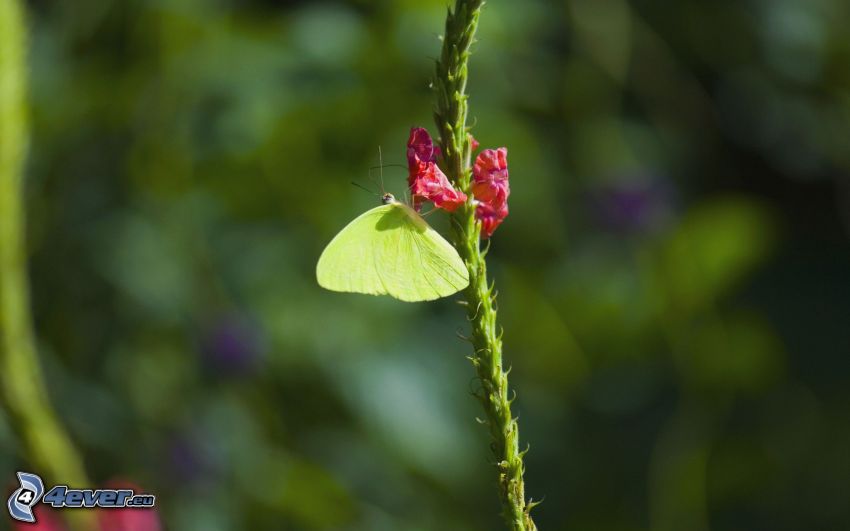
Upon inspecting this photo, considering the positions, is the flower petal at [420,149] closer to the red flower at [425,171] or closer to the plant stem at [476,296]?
the red flower at [425,171]

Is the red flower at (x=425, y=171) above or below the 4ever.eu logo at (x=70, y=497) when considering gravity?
above

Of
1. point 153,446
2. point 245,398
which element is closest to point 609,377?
point 245,398

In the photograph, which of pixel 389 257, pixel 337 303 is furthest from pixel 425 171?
pixel 337 303

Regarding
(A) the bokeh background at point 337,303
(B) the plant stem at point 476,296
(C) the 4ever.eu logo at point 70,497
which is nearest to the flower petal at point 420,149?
(B) the plant stem at point 476,296

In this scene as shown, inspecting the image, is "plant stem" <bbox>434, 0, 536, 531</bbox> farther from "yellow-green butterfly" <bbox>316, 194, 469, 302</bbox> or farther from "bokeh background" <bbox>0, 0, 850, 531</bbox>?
"bokeh background" <bbox>0, 0, 850, 531</bbox>

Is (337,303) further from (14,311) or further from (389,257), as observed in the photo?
(389,257)
